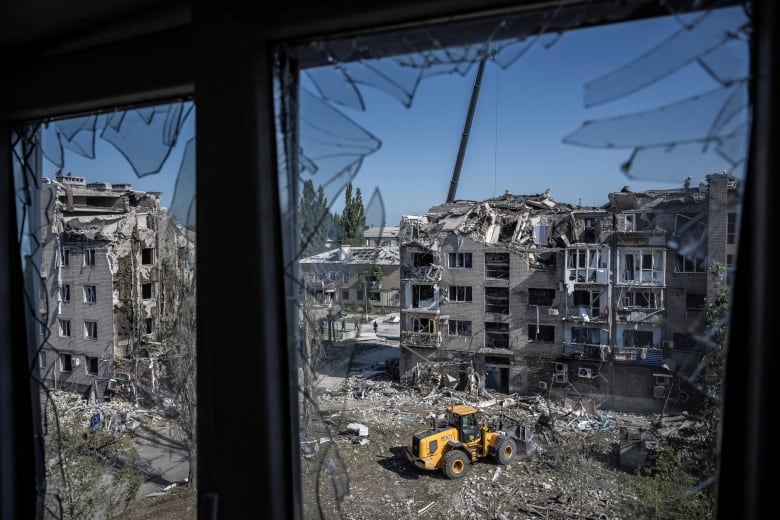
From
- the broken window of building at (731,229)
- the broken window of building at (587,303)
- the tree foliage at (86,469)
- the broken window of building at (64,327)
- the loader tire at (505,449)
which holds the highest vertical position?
the broken window of building at (731,229)

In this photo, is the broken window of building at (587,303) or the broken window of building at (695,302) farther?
the broken window of building at (587,303)

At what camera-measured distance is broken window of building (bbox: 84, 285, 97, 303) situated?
105cm

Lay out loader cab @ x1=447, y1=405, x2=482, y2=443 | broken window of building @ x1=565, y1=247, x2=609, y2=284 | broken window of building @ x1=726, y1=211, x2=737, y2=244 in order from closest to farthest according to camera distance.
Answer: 1. broken window of building @ x1=726, y1=211, x2=737, y2=244
2. broken window of building @ x1=565, y1=247, x2=609, y2=284
3. loader cab @ x1=447, y1=405, x2=482, y2=443

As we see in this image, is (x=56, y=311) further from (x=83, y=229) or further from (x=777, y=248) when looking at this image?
(x=777, y=248)

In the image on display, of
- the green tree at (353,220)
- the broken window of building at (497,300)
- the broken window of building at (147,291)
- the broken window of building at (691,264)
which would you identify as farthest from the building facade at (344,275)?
the broken window of building at (497,300)

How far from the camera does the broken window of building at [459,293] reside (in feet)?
8.72

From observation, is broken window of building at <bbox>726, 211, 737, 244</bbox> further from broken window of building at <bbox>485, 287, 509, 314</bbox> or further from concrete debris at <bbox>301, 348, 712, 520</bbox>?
broken window of building at <bbox>485, 287, 509, 314</bbox>

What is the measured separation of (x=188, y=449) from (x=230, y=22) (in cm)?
78

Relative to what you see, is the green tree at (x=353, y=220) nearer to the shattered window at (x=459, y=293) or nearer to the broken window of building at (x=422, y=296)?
the broken window of building at (x=422, y=296)

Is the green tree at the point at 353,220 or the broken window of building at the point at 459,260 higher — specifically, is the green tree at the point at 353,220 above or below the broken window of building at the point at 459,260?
above

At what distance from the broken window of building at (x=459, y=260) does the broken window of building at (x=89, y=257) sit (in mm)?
1868

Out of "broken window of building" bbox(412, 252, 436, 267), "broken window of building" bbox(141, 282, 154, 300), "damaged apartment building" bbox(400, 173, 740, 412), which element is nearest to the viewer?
"damaged apartment building" bbox(400, 173, 740, 412)

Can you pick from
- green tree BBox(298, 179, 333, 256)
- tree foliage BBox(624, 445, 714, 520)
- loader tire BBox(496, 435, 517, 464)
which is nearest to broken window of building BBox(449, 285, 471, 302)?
loader tire BBox(496, 435, 517, 464)

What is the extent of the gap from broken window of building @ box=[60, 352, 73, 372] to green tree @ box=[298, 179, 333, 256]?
2.27 ft
